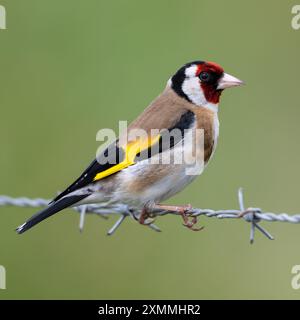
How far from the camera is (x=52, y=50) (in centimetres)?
876

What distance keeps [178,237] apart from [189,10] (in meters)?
2.95

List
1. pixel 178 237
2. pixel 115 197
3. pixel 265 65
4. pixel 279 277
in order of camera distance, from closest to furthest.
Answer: pixel 115 197 → pixel 279 277 → pixel 178 237 → pixel 265 65

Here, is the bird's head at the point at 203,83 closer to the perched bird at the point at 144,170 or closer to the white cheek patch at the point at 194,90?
the white cheek patch at the point at 194,90

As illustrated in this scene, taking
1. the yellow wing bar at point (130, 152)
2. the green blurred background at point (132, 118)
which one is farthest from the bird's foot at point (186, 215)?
the green blurred background at point (132, 118)

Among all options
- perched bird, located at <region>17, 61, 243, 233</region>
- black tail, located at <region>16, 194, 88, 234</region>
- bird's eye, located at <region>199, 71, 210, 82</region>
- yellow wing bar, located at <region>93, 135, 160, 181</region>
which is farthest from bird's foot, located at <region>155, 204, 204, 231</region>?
bird's eye, located at <region>199, 71, 210, 82</region>

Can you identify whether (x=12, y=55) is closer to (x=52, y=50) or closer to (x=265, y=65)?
(x=52, y=50)

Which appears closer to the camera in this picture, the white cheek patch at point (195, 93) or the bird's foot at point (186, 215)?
the bird's foot at point (186, 215)

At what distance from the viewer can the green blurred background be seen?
281 inches

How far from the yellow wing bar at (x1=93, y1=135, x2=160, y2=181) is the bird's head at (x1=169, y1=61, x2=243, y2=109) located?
636 mm

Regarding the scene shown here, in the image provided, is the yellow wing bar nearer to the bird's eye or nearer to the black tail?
the black tail

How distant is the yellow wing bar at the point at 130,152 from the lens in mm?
5051

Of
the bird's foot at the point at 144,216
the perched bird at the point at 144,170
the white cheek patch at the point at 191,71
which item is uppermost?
the white cheek patch at the point at 191,71

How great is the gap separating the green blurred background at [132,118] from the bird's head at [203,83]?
1925 mm

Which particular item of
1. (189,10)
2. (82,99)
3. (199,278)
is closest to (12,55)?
(82,99)
